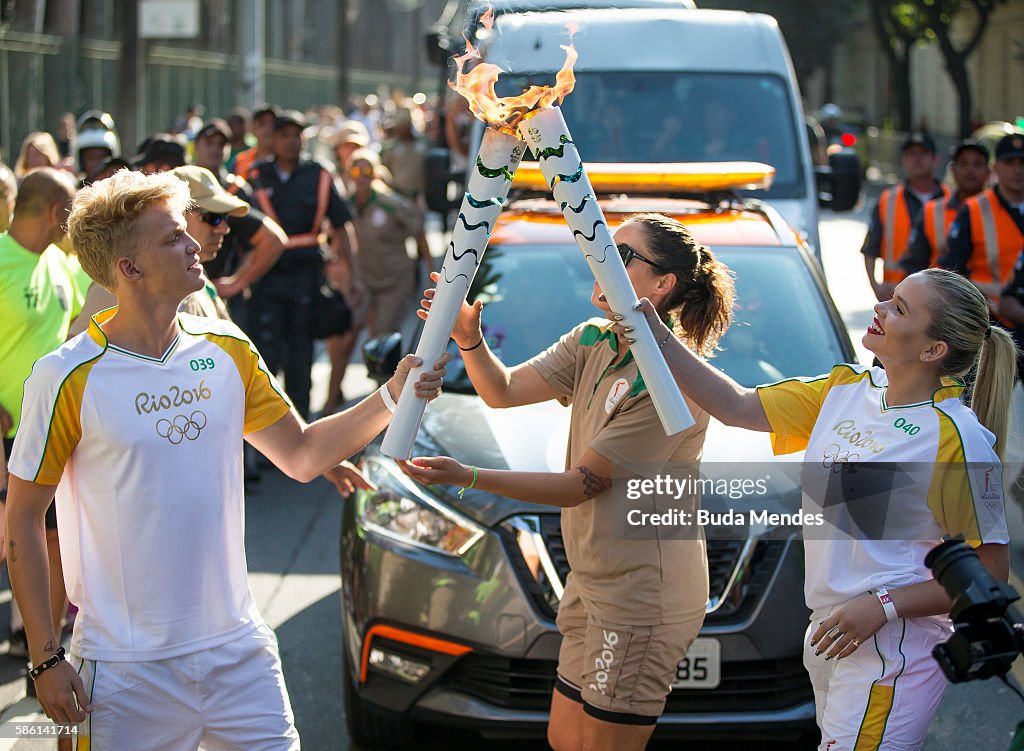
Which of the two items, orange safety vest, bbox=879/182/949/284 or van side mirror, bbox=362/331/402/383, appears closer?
van side mirror, bbox=362/331/402/383

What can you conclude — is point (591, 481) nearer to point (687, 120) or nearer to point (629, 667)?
point (629, 667)

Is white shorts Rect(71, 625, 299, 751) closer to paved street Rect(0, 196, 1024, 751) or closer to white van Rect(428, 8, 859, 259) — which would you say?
paved street Rect(0, 196, 1024, 751)

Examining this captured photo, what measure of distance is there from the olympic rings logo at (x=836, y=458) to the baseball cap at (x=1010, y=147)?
4651 mm

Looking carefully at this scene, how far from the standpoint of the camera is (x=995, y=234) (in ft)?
23.4

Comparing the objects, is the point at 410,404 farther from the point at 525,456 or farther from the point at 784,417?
the point at 525,456

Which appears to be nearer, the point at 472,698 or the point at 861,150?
the point at 472,698

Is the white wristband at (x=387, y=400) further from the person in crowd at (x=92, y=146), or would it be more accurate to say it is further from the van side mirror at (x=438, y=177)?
the person in crowd at (x=92, y=146)

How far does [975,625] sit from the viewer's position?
247 cm

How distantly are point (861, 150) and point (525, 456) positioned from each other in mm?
31302

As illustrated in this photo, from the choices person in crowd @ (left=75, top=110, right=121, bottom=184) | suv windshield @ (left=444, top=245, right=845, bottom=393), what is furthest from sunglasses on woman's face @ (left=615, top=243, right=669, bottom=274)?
person in crowd @ (left=75, top=110, right=121, bottom=184)

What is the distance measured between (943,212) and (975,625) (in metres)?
5.90

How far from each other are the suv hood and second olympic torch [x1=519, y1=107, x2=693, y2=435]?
128 cm

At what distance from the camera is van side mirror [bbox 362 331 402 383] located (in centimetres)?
509

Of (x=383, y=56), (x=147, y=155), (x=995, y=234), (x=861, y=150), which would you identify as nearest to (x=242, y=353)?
(x=147, y=155)
